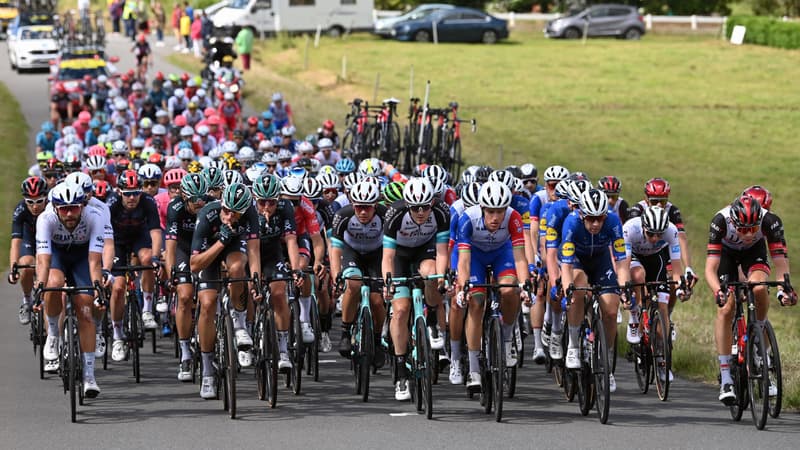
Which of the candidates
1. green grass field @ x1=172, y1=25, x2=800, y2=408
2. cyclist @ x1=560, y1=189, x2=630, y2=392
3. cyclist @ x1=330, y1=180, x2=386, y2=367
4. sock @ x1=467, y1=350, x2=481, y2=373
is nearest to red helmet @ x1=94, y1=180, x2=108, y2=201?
cyclist @ x1=330, y1=180, x2=386, y2=367

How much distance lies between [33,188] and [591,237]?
5.35m

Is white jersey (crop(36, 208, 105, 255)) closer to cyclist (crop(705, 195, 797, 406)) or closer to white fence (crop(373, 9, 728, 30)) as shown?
cyclist (crop(705, 195, 797, 406))

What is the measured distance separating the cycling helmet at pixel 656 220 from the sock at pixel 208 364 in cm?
399

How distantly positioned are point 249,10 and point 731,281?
4410 centimetres

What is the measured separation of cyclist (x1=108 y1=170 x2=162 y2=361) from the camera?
47.0 ft

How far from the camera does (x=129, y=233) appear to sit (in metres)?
14.8

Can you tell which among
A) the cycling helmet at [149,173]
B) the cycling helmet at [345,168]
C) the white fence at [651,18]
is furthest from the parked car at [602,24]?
the cycling helmet at [149,173]

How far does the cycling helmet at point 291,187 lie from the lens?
46.0 feet

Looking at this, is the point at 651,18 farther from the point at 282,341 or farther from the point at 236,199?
the point at 236,199

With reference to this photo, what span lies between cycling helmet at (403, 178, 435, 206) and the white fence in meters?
50.6

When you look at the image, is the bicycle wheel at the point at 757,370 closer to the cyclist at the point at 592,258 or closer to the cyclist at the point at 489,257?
the cyclist at the point at 592,258

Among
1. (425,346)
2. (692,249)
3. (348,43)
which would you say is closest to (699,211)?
(692,249)

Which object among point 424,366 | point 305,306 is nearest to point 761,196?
point 424,366

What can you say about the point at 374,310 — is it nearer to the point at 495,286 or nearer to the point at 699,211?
the point at 495,286
